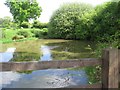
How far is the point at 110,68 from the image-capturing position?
8.92 ft

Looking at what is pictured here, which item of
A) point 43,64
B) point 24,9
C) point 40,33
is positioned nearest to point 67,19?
point 40,33

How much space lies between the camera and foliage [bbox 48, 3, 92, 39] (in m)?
31.4

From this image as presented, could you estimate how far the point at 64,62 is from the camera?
2.67 m

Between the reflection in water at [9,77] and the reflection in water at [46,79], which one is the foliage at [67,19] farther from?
the reflection in water at [9,77]

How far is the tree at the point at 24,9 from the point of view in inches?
1957

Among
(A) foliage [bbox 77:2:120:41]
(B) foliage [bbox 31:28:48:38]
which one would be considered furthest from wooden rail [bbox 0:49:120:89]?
(B) foliage [bbox 31:28:48:38]

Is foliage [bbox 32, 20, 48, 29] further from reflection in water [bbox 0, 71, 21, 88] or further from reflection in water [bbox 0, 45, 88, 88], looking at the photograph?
reflection in water [bbox 0, 71, 21, 88]

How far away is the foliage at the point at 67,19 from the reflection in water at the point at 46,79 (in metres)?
20.4

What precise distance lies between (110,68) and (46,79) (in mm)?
6958

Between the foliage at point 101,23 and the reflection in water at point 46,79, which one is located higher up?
the foliage at point 101,23

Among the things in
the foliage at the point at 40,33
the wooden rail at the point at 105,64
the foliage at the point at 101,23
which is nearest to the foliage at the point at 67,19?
the foliage at the point at 40,33

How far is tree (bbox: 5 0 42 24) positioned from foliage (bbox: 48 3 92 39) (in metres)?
17.6

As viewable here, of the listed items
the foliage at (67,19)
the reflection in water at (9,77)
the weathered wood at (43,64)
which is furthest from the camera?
Result: the foliage at (67,19)

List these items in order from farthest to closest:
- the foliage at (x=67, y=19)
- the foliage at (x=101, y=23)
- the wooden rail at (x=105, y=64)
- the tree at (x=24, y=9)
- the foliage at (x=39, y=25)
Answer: the tree at (x=24, y=9) < the foliage at (x=39, y=25) < the foliage at (x=67, y=19) < the foliage at (x=101, y=23) < the wooden rail at (x=105, y=64)
